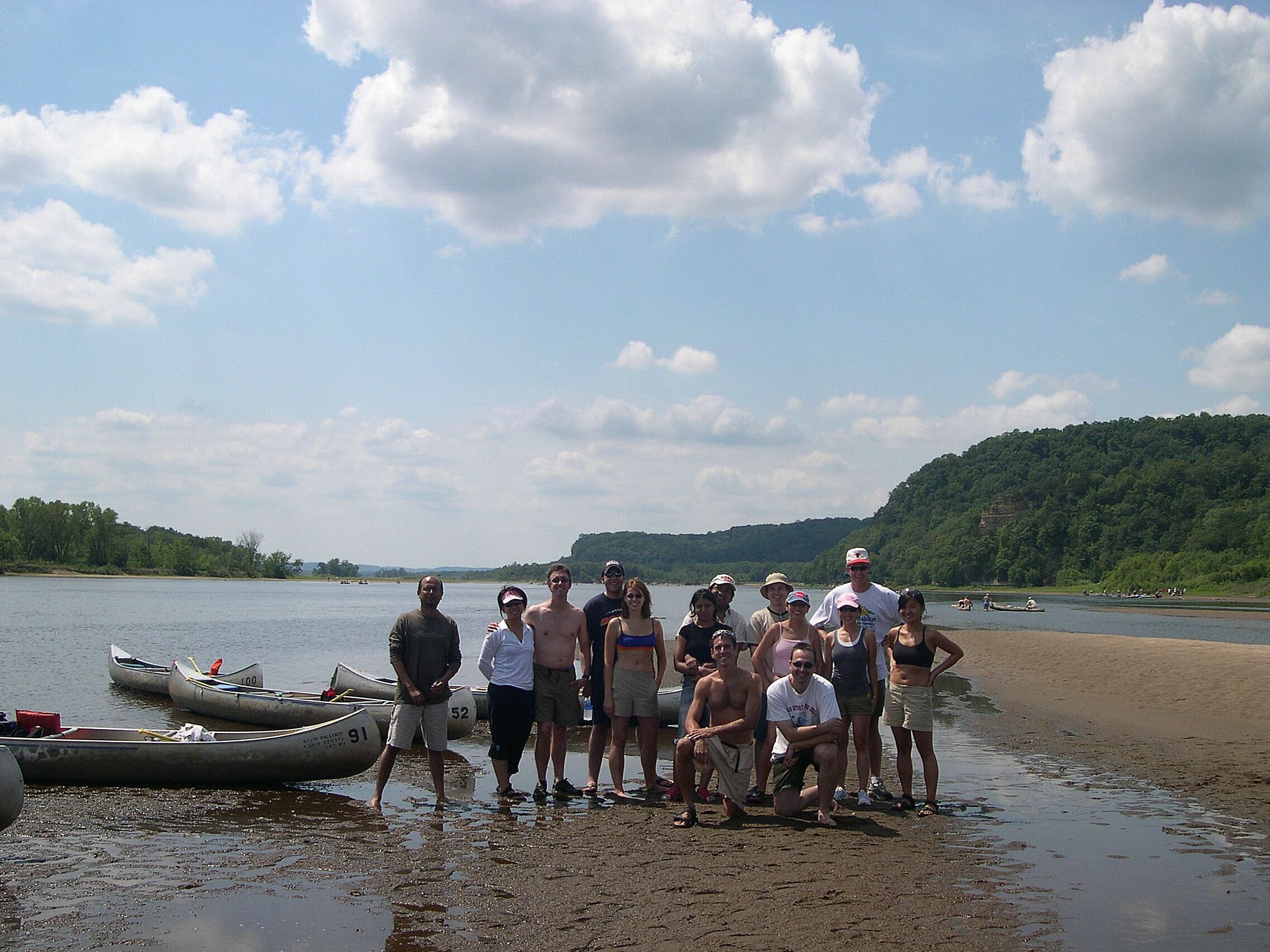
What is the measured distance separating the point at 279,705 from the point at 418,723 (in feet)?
21.9

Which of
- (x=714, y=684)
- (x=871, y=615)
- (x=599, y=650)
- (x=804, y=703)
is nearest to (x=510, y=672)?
(x=599, y=650)

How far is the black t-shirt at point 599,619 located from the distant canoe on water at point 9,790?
4491 millimetres

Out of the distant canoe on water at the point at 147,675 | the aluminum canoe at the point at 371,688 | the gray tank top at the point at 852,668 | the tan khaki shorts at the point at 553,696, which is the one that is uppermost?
the gray tank top at the point at 852,668

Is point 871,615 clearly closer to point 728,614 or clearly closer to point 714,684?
point 728,614

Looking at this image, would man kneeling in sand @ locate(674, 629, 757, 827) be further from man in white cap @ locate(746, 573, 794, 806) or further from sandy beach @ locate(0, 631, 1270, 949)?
man in white cap @ locate(746, 573, 794, 806)

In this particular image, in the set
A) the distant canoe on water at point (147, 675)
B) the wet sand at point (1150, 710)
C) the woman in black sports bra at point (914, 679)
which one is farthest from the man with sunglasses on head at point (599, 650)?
the distant canoe on water at point (147, 675)

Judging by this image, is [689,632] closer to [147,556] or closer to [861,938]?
[861,938]

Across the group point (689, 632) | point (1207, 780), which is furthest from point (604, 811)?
point (1207, 780)

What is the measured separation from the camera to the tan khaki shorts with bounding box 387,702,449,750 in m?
8.23

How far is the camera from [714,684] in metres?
7.52

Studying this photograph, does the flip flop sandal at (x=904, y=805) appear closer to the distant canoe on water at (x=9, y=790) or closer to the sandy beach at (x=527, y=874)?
the sandy beach at (x=527, y=874)

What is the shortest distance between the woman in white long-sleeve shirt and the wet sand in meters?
6.20

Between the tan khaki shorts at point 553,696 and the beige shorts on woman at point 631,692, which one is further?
the tan khaki shorts at point 553,696

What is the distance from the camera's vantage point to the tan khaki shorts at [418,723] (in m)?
8.23
